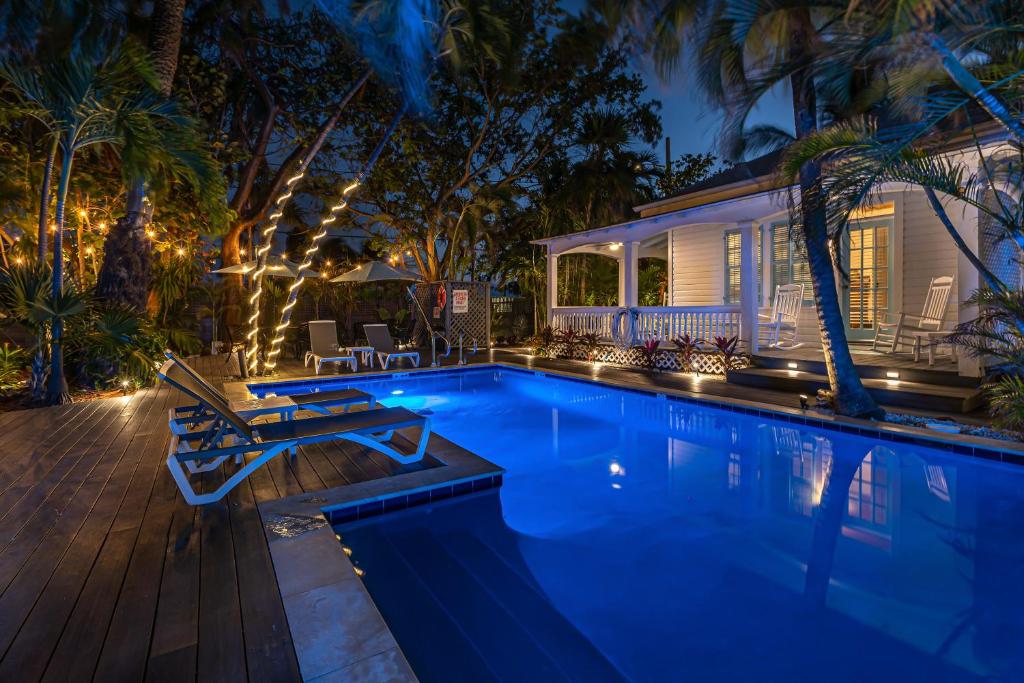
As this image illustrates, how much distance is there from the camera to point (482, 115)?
17.4m

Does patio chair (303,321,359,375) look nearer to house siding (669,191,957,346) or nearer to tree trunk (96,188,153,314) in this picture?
tree trunk (96,188,153,314)

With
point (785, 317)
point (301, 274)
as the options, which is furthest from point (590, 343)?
point (301, 274)

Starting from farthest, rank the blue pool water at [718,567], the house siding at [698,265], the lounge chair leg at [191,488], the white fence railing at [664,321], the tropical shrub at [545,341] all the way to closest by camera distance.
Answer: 1. the tropical shrub at [545,341]
2. the house siding at [698,265]
3. the white fence railing at [664,321]
4. the lounge chair leg at [191,488]
5. the blue pool water at [718,567]

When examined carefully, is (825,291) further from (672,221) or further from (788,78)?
(672,221)

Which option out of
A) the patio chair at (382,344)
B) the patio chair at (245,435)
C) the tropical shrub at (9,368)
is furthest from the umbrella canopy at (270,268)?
the patio chair at (245,435)

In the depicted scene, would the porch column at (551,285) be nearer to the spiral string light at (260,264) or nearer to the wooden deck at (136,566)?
the spiral string light at (260,264)

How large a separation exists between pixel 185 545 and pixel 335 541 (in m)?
0.82

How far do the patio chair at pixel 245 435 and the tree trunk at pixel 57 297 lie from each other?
13.4 feet

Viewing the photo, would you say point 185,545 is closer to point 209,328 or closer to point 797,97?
point 797,97

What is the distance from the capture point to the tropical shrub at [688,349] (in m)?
10.2

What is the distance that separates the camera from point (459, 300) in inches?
575

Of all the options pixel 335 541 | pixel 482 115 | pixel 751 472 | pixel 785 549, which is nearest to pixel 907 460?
pixel 751 472

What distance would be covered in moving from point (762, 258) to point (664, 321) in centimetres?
287

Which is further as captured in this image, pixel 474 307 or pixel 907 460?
pixel 474 307
